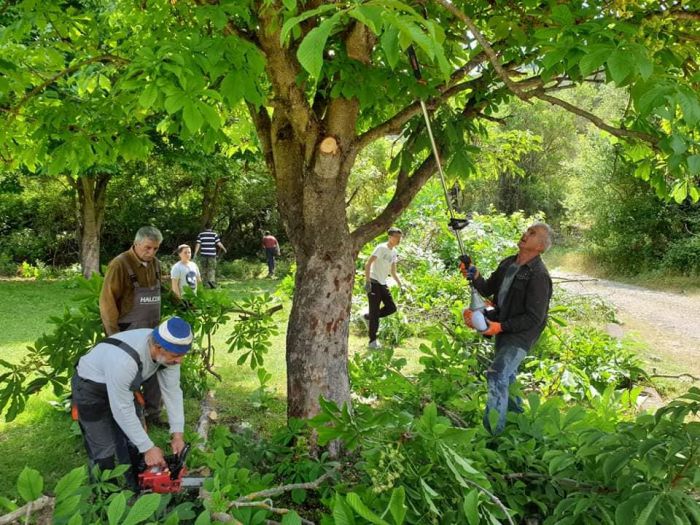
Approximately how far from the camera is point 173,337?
2875mm

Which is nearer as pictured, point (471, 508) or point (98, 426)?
point (471, 508)

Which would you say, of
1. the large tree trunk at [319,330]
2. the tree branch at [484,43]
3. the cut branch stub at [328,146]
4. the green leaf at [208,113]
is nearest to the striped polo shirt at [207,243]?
the large tree trunk at [319,330]

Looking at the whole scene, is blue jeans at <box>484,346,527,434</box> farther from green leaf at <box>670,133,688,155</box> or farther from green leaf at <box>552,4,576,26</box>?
green leaf at <box>552,4,576,26</box>

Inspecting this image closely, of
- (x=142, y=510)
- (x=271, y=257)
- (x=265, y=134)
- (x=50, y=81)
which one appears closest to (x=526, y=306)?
(x=265, y=134)

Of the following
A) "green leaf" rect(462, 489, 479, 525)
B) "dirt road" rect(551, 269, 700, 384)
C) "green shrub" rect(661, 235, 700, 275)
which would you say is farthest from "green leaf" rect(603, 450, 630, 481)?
"green shrub" rect(661, 235, 700, 275)

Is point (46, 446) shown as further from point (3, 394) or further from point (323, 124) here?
point (323, 124)

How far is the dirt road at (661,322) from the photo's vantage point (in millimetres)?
8445

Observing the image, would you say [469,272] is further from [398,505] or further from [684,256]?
[684,256]

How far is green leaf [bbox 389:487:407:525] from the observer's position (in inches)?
64.5

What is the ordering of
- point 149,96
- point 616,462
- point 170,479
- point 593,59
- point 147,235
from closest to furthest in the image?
point 616,462 → point 593,59 → point 149,96 → point 170,479 → point 147,235

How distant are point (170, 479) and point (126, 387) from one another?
1.89 feet

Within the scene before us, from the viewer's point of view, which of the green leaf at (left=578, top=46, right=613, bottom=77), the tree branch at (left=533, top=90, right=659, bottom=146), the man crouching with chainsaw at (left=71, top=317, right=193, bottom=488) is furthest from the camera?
the tree branch at (left=533, top=90, right=659, bottom=146)

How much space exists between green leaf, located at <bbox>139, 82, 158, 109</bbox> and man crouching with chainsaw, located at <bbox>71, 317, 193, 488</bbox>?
4.12 ft

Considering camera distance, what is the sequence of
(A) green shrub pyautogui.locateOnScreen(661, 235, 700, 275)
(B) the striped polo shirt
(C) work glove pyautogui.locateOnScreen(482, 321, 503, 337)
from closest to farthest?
1. (C) work glove pyautogui.locateOnScreen(482, 321, 503, 337)
2. (B) the striped polo shirt
3. (A) green shrub pyautogui.locateOnScreen(661, 235, 700, 275)
